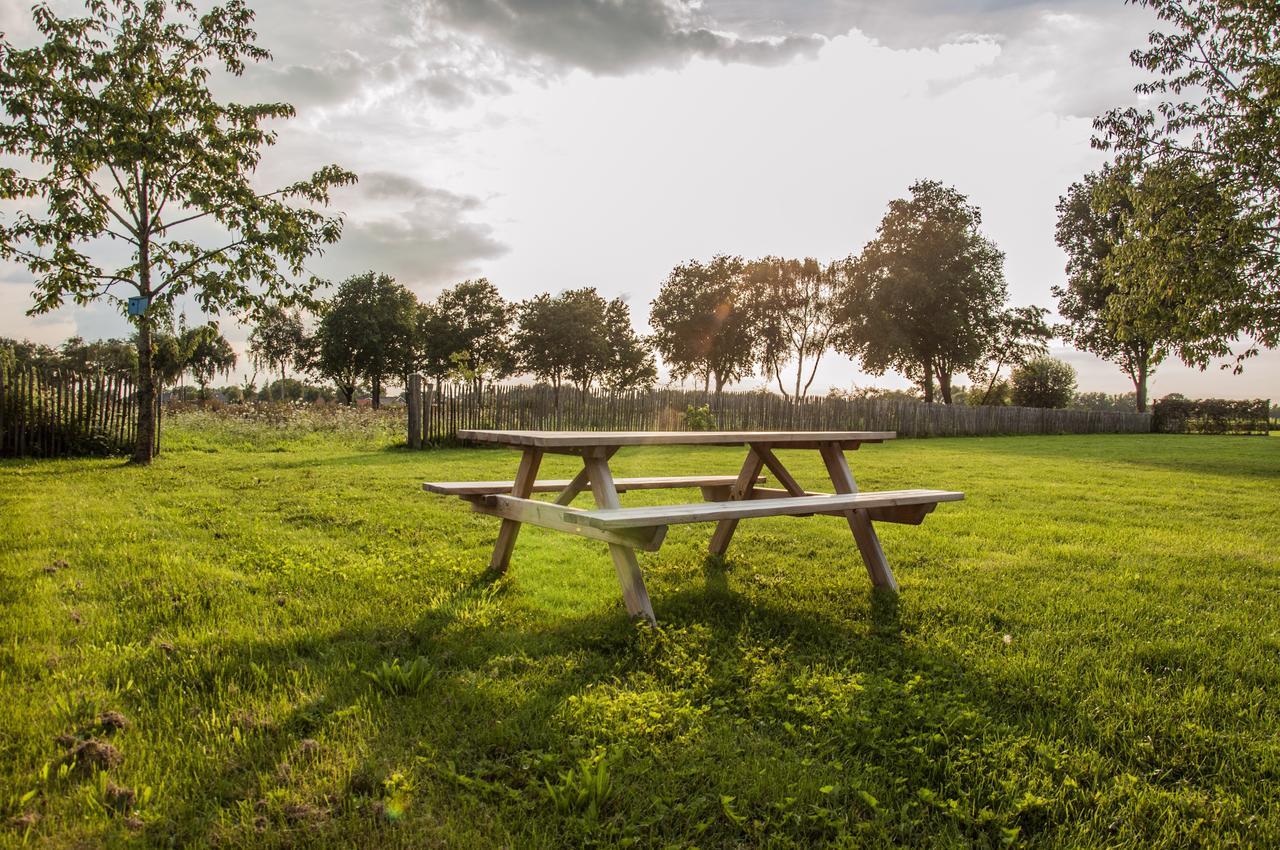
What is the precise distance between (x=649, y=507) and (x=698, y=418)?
17213 mm

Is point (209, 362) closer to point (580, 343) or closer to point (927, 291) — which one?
point (580, 343)

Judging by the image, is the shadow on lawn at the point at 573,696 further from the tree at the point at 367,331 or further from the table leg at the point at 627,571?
the tree at the point at 367,331

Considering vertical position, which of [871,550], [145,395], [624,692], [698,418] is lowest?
[624,692]

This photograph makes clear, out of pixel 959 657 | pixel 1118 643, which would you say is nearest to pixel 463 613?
pixel 959 657

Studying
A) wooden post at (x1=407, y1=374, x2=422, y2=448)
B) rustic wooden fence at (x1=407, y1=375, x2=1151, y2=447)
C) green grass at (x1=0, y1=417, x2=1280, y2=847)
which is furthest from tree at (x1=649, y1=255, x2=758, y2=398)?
green grass at (x1=0, y1=417, x2=1280, y2=847)

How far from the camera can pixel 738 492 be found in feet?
16.3

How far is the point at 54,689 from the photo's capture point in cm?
257

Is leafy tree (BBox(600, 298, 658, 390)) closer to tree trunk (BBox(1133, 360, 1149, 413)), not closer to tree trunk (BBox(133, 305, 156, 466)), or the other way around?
tree trunk (BBox(1133, 360, 1149, 413))

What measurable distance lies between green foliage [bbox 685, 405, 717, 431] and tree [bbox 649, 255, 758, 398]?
30223 millimetres

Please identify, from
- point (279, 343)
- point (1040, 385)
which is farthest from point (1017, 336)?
point (279, 343)

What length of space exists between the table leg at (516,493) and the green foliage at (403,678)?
4.89 feet

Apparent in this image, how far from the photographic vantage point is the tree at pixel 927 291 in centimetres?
3853

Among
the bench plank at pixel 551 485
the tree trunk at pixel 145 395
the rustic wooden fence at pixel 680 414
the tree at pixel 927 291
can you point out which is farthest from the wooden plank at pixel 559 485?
the tree at pixel 927 291

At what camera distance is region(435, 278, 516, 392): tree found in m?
55.2
